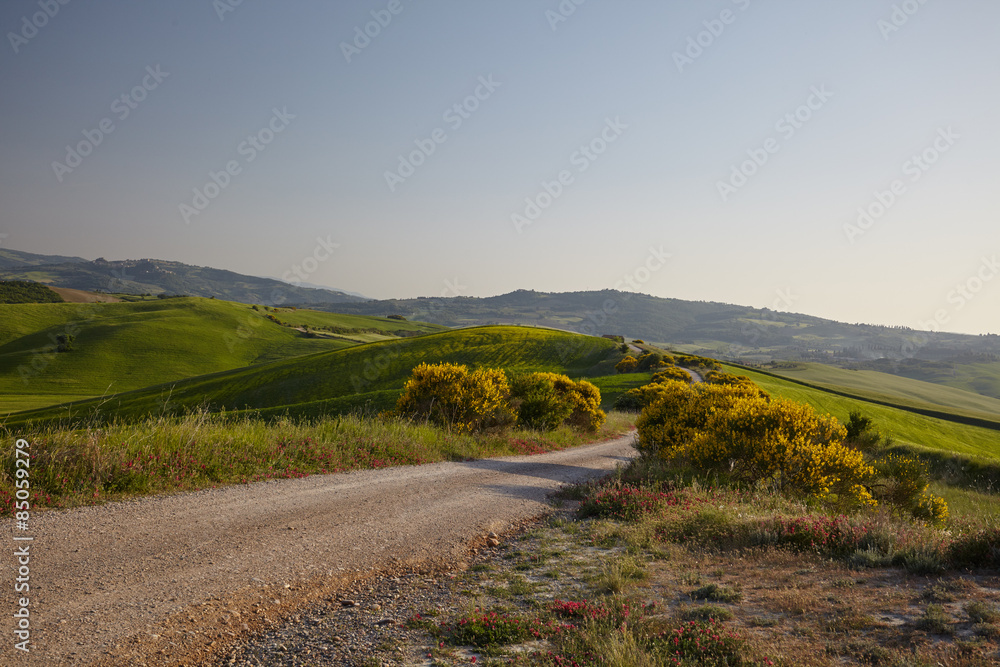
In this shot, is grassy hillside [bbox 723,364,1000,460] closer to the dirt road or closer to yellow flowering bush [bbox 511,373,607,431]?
yellow flowering bush [bbox 511,373,607,431]

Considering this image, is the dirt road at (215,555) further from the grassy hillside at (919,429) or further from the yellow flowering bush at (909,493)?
the grassy hillside at (919,429)

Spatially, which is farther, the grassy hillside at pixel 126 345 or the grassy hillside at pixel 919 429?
the grassy hillside at pixel 126 345

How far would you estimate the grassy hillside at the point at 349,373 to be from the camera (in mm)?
45062

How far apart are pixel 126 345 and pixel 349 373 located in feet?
188

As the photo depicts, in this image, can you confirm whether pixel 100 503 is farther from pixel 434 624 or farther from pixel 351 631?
pixel 434 624

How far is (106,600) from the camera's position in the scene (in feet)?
17.1

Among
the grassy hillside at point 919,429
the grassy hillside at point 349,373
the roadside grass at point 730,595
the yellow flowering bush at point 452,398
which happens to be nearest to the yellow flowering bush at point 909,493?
the roadside grass at point 730,595

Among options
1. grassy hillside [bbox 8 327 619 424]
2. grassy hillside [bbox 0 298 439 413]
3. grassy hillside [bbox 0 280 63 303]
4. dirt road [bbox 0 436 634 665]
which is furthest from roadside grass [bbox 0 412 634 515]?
grassy hillside [bbox 0 280 63 303]

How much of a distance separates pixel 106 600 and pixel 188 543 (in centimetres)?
175

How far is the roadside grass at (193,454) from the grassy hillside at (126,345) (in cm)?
5909

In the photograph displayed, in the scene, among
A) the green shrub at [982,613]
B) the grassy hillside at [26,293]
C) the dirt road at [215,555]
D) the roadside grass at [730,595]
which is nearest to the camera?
the roadside grass at [730,595]

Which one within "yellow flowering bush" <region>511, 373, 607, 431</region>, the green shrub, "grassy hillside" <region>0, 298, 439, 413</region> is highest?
the green shrub

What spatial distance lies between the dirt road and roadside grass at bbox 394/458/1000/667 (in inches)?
61.0

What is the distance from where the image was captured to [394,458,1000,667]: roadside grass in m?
4.45
